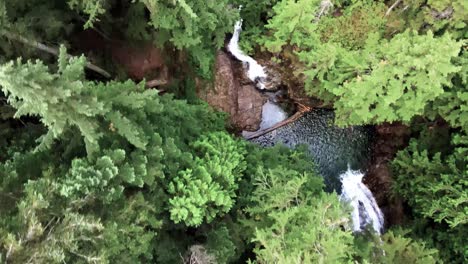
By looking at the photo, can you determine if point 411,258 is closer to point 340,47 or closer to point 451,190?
point 451,190

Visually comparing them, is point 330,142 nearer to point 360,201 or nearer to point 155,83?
point 360,201

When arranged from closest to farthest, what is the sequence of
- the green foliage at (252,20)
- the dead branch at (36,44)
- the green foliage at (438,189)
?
the dead branch at (36,44) < the green foliage at (438,189) < the green foliage at (252,20)

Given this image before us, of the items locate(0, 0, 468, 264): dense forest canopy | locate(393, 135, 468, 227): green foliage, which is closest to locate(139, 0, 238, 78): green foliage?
locate(0, 0, 468, 264): dense forest canopy

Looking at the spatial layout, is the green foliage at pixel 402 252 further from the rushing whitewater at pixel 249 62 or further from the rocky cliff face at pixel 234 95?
the rushing whitewater at pixel 249 62

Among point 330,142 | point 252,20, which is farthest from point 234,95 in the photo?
point 330,142

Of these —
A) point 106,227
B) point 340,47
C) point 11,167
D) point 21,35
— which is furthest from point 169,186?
point 340,47

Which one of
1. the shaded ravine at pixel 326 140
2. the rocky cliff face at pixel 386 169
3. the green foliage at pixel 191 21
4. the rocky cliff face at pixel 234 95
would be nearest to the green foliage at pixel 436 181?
the rocky cliff face at pixel 386 169
